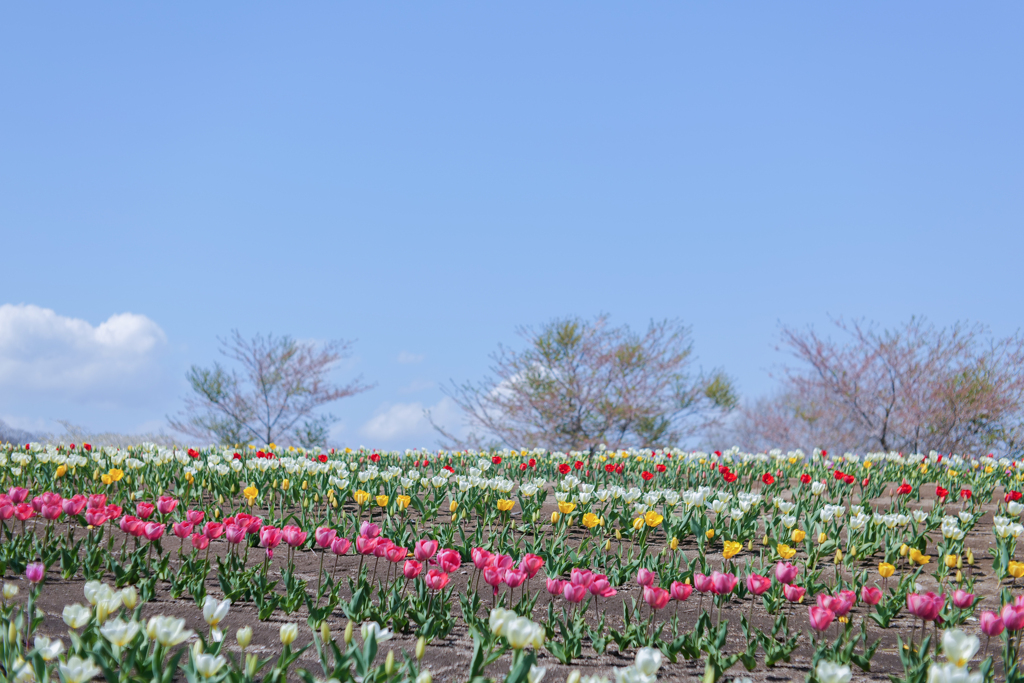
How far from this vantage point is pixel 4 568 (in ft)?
15.4

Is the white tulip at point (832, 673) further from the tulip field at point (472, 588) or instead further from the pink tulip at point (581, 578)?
the pink tulip at point (581, 578)

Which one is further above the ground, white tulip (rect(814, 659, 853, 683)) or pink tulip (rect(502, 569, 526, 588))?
pink tulip (rect(502, 569, 526, 588))

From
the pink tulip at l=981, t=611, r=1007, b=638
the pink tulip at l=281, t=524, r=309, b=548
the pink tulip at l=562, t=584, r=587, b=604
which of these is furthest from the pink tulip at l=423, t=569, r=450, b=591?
the pink tulip at l=981, t=611, r=1007, b=638

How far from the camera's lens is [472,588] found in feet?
15.7

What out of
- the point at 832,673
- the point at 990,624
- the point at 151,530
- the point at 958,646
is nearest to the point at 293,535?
the point at 151,530

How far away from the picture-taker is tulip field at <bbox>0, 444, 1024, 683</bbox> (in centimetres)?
283

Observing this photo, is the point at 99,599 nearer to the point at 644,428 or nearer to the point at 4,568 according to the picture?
the point at 4,568

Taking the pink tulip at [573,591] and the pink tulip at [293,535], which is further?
the pink tulip at [293,535]

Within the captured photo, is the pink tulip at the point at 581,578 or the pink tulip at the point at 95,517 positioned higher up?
the pink tulip at the point at 95,517

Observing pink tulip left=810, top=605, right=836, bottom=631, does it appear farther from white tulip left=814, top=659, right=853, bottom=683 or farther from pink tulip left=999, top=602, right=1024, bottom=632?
white tulip left=814, top=659, right=853, bottom=683

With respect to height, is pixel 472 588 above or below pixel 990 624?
above

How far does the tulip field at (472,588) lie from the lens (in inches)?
111

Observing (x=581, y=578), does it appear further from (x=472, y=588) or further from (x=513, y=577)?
(x=472, y=588)

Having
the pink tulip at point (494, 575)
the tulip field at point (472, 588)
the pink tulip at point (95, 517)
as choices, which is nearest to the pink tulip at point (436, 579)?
the tulip field at point (472, 588)
